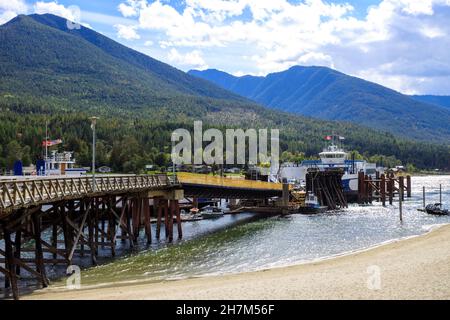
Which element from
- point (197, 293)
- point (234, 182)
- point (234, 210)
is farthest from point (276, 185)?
point (197, 293)

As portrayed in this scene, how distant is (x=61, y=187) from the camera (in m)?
35.3

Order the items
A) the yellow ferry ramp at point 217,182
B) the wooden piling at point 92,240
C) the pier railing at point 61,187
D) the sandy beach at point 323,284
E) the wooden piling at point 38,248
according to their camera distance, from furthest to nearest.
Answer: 1. the yellow ferry ramp at point 217,182
2. the wooden piling at point 92,240
3. the wooden piling at point 38,248
4. the pier railing at point 61,187
5. the sandy beach at point 323,284

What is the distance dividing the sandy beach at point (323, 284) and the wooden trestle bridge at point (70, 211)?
3446 mm

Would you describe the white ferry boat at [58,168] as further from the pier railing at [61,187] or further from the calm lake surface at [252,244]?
Result: the pier railing at [61,187]

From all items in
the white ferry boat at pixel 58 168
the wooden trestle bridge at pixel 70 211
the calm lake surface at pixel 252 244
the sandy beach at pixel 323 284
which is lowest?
the calm lake surface at pixel 252 244

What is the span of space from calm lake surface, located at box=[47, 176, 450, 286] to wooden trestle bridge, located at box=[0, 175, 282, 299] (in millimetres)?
2492

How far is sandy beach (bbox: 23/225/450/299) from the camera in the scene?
2575 cm

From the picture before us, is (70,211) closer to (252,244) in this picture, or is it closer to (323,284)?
(252,244)

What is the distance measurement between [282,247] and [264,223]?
79.0 feet

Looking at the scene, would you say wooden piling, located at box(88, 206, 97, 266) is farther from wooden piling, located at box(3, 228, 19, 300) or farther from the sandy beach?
wooden piling, located at box(3, 228, 19, 300)

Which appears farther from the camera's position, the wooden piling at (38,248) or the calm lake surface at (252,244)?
the calm lake surface at (252,244)

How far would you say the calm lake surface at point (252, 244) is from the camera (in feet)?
124

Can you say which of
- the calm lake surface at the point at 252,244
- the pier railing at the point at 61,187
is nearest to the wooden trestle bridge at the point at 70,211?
the pier railing at the point at 61,187
